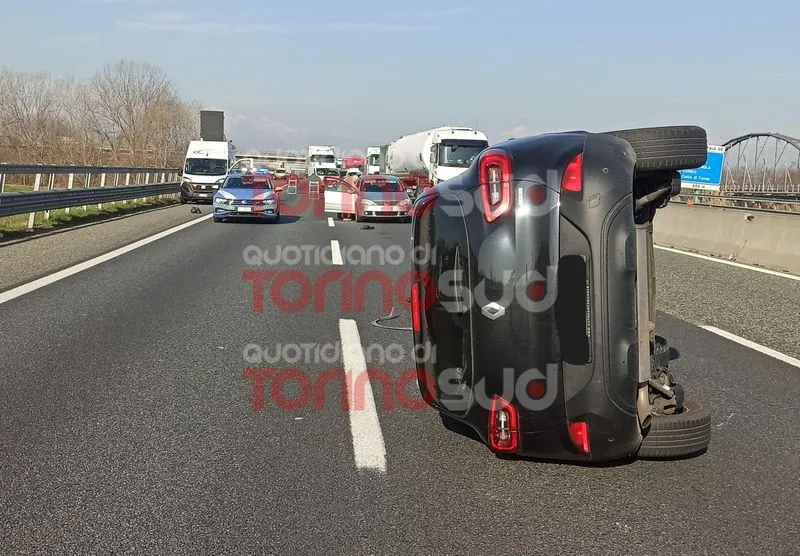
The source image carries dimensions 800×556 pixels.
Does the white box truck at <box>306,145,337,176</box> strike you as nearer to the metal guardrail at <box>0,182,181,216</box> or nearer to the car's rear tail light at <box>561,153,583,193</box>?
the metal guardrail at <box>0,182,181,216</box>

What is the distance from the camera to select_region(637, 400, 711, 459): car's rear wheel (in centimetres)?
380

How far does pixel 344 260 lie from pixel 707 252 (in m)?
7.59

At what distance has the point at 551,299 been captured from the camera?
3.34 meters

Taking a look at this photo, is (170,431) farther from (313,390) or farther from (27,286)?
(27,286)

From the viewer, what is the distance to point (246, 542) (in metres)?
3.04

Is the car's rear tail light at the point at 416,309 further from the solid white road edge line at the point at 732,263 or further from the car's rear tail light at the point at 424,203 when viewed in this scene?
the solid white road edge line at the point at 732,263

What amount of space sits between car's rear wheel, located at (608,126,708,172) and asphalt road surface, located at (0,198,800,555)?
1575 millimetres

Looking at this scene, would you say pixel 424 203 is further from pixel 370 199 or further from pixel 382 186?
pixel 382 186

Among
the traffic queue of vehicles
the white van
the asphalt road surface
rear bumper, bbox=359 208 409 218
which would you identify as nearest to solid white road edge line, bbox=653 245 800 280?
the asphalt road surface

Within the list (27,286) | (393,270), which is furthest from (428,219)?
(393,270)

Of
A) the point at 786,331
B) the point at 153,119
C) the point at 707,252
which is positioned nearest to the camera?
the point at 786,331

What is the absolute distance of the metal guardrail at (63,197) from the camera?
13.6 meters

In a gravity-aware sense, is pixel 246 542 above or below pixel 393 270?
below

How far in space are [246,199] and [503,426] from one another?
18409 millimetres
